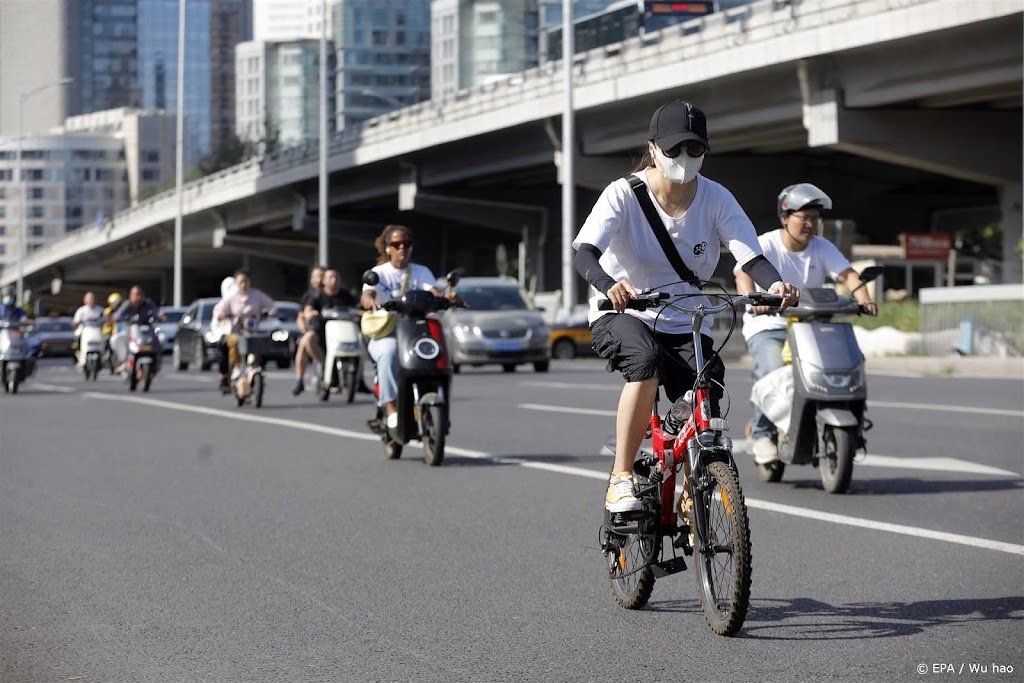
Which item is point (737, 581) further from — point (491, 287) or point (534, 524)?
point (491, 287)

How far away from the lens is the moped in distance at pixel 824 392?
32.6 ft

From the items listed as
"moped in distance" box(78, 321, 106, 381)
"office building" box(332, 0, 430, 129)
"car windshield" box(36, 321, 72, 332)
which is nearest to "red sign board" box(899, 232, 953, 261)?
"moped in distance" box(78, 321, 106, 381)

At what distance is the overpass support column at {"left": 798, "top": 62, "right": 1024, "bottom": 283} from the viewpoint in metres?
40.2

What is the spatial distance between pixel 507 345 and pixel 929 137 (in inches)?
598

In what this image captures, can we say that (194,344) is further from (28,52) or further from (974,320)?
(28,52)

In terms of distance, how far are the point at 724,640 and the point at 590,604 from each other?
86cm

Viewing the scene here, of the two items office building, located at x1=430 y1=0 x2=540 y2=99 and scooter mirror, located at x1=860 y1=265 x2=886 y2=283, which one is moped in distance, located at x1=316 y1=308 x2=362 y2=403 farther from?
office building, located at x1=430 y1=0 x2=540 y2=99

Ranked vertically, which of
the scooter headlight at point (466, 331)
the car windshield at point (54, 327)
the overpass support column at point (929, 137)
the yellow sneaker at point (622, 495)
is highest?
the overpass support column at point (929, 137)

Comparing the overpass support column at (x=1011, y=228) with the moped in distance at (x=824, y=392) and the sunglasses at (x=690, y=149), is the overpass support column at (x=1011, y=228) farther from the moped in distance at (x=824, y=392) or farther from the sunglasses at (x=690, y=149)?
the sunglasses at (x=690, y=149)

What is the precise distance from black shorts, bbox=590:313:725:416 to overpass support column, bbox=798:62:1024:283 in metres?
34.5

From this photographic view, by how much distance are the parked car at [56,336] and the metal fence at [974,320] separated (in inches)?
1408

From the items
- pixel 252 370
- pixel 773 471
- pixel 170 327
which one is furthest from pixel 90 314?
pixel 773 471

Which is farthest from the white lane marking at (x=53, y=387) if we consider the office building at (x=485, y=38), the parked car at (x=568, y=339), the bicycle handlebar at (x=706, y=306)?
the office building at (x=485, y=38)

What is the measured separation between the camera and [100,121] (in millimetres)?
192625
